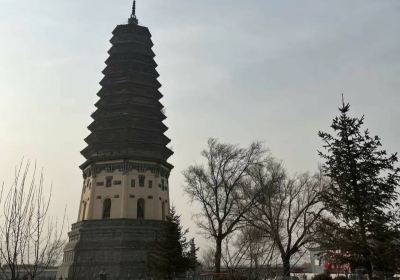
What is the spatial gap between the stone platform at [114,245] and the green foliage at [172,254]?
690 cm

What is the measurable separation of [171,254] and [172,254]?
8 cm

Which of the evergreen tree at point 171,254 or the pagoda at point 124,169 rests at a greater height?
the pagoda at point 124,169

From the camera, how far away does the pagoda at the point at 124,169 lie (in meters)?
41.2

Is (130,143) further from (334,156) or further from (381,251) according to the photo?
(381,251)

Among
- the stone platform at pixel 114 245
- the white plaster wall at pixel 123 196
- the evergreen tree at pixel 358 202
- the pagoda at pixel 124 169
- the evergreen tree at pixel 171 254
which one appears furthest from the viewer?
the white plaster wall at pixel 123 196

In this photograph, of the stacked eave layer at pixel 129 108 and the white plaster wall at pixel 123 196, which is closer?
the white plaster wall at pixel 123 196

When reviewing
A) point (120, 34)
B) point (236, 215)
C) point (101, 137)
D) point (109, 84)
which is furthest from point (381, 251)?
point (120, 34)

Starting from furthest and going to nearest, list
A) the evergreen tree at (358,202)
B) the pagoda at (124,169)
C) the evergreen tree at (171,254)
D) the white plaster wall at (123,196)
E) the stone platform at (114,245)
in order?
the white plaster wall at (123,196)
the pagoda at (124,169)
the stone platform at (114,245)
the evergreen tree at (171,254)
the evergreen tree at (358,202)

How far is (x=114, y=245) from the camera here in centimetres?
4097

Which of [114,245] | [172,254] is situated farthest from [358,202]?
[114,245]

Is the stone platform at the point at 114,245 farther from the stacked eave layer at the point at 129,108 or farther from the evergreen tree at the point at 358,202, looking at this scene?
the evergreen tree at the point at 358,202

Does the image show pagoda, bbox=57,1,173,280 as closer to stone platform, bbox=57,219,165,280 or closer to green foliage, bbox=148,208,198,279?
stone platform, bbox=57,219,165,280

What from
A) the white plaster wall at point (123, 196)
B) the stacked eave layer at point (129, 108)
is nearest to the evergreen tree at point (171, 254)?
the white plaster wall at point (123, 196)

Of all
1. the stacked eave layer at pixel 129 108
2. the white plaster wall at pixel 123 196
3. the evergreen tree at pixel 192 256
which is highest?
A: the stacked eave layer at pixel 129 108
